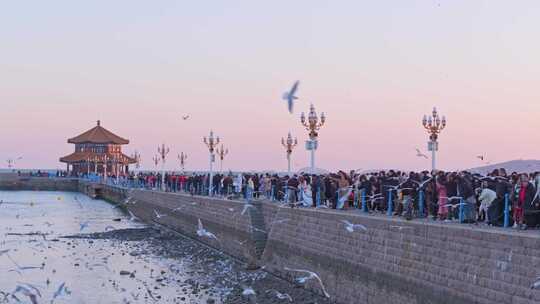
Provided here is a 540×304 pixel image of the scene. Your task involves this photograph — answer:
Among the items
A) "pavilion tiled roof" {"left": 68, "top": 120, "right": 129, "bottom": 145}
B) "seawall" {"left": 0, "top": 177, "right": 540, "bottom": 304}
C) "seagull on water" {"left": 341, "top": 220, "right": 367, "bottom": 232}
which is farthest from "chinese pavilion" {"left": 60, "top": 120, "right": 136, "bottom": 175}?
"seagull on water" {"left": 341, "top": 220, "right": 367, "bottom": 232}

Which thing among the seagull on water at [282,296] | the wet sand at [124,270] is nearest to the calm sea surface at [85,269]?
the wet sand at [124,270]

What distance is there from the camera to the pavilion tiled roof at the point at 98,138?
344 ft

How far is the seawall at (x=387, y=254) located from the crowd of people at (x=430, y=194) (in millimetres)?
665

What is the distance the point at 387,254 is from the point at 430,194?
1.71 metres

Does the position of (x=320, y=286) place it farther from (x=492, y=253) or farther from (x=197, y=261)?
(x=197, y=261)

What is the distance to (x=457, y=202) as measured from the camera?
17484 millimetres

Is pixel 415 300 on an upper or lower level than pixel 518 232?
lower

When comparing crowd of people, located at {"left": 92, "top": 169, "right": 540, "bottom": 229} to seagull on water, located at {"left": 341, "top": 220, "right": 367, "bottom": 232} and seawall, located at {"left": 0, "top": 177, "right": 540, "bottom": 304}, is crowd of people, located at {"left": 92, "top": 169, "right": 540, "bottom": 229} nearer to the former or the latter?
seawall, located at {"left": 0, "top": 177, "right": 540, "bottom": 304}

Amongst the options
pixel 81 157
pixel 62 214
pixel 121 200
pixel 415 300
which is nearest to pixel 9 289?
pixel 415 300

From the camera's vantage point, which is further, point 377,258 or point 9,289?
point 9,289

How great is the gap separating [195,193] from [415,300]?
2744 centimetres

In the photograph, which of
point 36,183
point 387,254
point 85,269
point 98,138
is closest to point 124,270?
point 85,269

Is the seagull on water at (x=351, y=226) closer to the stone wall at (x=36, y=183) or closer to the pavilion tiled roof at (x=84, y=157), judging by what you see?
the pavilion tiled roof at (x=84, y=157)

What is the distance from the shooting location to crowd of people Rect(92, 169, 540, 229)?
15602 mm
